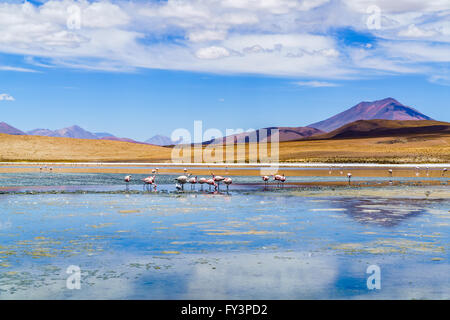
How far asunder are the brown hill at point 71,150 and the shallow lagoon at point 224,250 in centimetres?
8840

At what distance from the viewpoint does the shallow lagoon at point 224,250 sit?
8.56m

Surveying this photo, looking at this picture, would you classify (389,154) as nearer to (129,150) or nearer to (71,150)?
(129,150)

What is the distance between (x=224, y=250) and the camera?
1151cm

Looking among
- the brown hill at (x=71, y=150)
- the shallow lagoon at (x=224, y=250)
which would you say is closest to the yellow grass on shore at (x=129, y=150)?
the brown hill at (x=71, y=150)

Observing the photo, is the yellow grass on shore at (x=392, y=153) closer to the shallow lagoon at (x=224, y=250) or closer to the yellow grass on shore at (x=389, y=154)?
the yellow grass on shore at (x=389, y=154)

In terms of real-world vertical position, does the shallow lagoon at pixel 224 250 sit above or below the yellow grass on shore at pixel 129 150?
below

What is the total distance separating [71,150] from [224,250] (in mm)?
114063

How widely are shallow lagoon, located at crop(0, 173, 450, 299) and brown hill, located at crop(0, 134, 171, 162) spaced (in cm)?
8840

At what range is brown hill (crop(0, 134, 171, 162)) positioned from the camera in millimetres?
108812

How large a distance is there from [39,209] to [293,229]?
29.7ft

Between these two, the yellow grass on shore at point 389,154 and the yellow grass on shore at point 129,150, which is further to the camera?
the yellow grass on shore at point 129,150

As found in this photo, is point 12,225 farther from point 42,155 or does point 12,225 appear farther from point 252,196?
point 42,155

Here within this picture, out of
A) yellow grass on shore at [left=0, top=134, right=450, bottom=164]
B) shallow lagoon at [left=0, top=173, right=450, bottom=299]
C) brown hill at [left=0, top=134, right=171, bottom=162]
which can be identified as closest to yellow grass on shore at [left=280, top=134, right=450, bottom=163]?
yellow grass on shore at [left=0, top=134, right=450, bottom=164]
